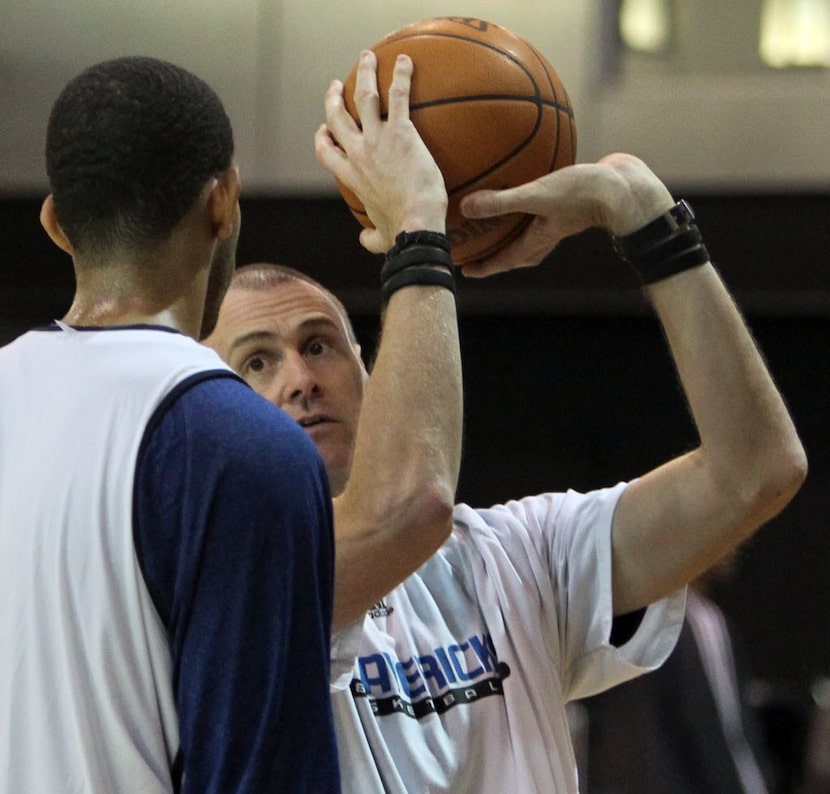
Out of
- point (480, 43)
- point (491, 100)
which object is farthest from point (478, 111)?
point (480, 43)

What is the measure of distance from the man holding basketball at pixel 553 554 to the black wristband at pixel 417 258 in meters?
0.11

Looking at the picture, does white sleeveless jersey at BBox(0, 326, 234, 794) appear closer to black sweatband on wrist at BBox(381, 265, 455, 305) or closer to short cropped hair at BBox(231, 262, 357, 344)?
black sweatband on wrist at BBox(381, 265, 455, 305)

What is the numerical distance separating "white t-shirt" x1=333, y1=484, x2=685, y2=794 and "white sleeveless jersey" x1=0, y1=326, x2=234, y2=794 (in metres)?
0.66

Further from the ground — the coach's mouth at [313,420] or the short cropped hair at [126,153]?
the short cropped hair at [126,153]

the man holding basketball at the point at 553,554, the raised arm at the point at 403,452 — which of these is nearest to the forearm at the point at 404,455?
the raised arm at the point at 403,452

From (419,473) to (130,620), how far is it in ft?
1.47

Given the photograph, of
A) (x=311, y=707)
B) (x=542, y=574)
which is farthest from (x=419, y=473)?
(x=542, y=574)

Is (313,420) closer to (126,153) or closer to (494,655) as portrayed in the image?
(494,655)

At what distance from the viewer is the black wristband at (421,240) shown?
184 cm

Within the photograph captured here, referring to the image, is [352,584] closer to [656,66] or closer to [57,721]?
[57,721]

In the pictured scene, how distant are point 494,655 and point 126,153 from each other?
1056 mm

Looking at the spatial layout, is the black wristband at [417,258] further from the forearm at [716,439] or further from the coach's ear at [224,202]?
the forearm at [716,439]

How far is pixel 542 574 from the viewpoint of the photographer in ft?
7.57

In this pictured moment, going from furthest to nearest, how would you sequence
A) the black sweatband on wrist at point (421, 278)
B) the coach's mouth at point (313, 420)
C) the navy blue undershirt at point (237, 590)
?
the coach's mouth at point (313, 420) → the black sweatband on wrist at point (421, 278) → the navy blue undershirt at point (237, 590)
